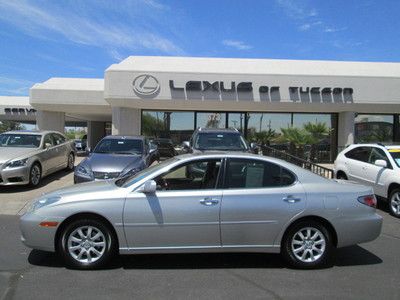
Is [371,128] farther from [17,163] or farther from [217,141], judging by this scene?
[17,163]

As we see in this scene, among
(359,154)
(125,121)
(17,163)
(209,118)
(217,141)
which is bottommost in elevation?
(17,163)

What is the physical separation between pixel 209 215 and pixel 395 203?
572 centimetres

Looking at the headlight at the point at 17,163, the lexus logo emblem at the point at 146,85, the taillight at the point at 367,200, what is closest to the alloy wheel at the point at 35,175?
the headlight at the point at 17,163

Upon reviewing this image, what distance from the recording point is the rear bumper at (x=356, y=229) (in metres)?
5.77

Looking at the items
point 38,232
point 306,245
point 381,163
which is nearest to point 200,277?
point 306,245

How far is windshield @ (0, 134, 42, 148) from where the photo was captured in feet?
43.1

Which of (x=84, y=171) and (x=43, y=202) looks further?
(x=84, y=171)

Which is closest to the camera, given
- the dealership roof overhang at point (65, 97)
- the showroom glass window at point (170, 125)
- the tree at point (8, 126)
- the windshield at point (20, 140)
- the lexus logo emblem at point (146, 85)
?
the windshield at point (20, 140)

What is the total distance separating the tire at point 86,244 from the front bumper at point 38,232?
12 cm

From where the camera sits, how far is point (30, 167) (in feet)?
39.1

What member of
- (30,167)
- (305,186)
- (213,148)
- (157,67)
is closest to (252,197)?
(305,186)

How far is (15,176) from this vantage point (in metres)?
11.5

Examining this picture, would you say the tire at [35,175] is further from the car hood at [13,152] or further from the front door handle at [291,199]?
the front door handle at [291,199]

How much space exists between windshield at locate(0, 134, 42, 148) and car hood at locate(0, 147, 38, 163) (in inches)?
19.4
